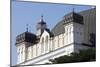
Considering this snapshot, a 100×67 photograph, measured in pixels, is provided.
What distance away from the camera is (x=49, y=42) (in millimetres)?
2137

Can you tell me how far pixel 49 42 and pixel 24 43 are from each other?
27 cm

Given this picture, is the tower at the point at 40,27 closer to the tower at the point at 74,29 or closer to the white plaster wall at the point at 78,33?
the tower at the point at 74,29

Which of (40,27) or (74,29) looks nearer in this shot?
(40,27)

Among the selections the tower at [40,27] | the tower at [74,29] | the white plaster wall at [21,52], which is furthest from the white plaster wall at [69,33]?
the white plaster wall at [21,52]

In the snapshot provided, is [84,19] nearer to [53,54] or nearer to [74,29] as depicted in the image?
[74,29]

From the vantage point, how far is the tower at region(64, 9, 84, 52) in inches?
86.4

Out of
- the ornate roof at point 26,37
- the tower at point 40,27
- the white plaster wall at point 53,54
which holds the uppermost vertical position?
the tower at point 40,27

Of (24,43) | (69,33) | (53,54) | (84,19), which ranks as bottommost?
(53,54)

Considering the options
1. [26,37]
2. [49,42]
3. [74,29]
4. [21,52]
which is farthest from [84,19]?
[21,52]

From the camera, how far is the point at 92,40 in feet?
7.41

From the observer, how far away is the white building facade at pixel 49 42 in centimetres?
207

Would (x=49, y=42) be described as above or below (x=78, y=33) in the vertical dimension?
below

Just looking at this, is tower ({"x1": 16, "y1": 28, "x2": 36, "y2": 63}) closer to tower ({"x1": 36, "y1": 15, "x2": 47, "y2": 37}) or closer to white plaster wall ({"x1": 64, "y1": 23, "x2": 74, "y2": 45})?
tower ({"x1": 36, "y1": 15, "x2": 47, "y2": 37})

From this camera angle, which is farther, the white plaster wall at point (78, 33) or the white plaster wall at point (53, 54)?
the white plaster wall at point (78, 33)
